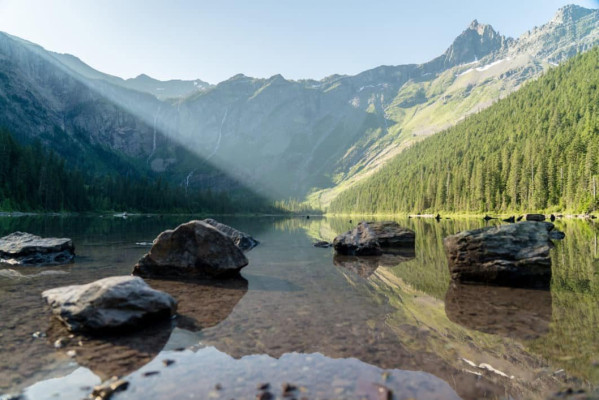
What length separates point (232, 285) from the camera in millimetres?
16234

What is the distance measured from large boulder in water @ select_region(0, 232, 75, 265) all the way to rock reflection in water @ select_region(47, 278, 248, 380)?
50.5 ft

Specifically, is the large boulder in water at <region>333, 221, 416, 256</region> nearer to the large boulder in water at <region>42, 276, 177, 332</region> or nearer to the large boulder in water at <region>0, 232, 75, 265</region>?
the large boulder in water at <region>42, 276, 177, 332</region>

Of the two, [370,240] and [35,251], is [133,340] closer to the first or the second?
[35,251]

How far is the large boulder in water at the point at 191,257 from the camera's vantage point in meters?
17.9

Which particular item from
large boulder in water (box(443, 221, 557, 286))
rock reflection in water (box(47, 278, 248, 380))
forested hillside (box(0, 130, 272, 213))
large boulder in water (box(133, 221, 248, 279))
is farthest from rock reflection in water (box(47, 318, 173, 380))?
forested hillside (box(0, 130, 272, 213))

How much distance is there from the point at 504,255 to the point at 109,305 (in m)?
17.0

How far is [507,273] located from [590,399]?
11.0 metres

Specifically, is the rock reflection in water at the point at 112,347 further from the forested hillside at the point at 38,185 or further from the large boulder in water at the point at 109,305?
the forested hillside at the point at 38,185

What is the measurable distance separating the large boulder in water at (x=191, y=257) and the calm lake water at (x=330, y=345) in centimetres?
259

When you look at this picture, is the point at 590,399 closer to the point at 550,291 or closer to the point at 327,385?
the point at 327,385

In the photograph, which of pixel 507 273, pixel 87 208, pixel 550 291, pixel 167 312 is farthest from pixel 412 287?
pixel 87 208

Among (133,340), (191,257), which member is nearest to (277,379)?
(133,340)

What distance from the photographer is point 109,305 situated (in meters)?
9.31

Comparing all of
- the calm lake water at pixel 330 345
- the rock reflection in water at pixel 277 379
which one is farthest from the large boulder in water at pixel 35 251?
the rock reflection in water at pixel 277 379
